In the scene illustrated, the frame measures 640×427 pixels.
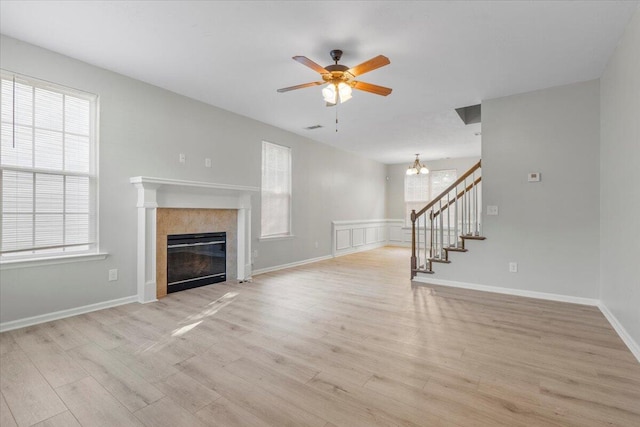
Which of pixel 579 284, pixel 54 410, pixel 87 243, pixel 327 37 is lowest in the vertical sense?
pixel 54 410

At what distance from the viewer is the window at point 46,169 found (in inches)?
115

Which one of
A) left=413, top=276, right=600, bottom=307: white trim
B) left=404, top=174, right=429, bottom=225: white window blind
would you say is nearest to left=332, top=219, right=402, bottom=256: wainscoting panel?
left=404, top=174, right=429, bottom=225: white window blind

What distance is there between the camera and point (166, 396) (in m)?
1.85

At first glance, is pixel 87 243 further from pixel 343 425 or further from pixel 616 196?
pixel 616 196

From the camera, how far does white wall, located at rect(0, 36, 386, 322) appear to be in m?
3.02

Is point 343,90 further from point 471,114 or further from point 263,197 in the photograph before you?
point 471,114

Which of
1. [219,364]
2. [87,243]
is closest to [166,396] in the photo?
[219,364]

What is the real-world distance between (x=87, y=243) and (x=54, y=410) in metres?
2.15

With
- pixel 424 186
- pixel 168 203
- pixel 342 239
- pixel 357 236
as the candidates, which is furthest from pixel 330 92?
pixel 424 186

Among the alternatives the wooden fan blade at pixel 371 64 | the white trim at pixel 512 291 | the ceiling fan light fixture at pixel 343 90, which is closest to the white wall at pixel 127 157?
the ceiling fan light fixture at pixel 343 90

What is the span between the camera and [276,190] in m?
5.85

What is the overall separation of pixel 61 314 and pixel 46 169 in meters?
1.51

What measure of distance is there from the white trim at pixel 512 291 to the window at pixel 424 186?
16.7 ft

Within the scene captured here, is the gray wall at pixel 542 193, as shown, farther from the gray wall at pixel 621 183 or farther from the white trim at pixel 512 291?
the gray wall at pixel 621 183
